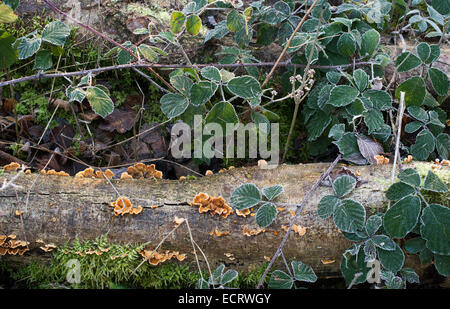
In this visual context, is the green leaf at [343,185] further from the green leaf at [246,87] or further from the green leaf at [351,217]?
the green leaf at [246,87]

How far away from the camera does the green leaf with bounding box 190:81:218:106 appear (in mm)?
2412

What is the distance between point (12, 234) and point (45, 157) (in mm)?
874

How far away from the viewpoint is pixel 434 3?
8.92 ft


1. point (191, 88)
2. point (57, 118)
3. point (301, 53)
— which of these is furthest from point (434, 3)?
point (57, 118)

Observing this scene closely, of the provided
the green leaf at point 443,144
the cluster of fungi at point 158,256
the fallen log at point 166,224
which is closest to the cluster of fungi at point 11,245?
the fallen log at point 166,224

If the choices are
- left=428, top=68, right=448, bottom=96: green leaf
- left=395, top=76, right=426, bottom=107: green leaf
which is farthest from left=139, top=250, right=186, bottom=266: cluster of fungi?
left=428, top=68, right=448, bottom=96: green leaf

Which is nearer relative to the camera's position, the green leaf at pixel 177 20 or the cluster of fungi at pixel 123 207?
the cluster of fungi at pixel 123 207

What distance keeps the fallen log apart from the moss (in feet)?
0.17

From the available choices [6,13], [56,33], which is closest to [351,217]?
[56,33]

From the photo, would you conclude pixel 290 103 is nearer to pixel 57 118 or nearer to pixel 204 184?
pixel 204 184

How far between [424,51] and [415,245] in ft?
4.07

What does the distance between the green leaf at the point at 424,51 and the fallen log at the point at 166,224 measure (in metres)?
0.85

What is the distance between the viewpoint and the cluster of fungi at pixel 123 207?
7.54ft
